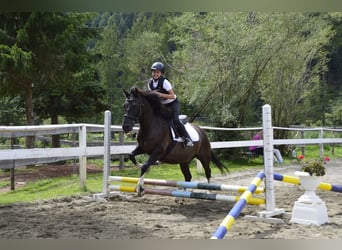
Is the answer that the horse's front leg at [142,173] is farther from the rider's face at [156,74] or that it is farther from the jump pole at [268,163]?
the jump pole at [268,163]

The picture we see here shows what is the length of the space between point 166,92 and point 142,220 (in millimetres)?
1147

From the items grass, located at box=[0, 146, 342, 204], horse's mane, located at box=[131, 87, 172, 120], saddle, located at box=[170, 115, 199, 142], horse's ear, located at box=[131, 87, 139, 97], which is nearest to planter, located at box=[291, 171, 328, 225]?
saddle, located at box=[170, 115, 199, 142]

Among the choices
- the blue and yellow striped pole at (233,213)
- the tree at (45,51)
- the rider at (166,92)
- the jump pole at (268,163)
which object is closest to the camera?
the blue and yellow striped pole at (233,213)

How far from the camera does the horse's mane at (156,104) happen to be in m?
3.33

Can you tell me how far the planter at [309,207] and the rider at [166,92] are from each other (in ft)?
3.72

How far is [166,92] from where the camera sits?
3420 mm

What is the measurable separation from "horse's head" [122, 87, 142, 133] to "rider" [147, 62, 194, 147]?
8.2 inches

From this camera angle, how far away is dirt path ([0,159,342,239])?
→ 7.76 feet

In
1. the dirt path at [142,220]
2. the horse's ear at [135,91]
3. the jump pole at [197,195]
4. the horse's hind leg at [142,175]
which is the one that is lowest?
the dirt path at [142,220]

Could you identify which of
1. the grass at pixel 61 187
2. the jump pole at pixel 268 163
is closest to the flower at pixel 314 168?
the jump pole at pixel 268 163

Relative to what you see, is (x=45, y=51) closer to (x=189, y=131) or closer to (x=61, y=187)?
(x=61, y=187)

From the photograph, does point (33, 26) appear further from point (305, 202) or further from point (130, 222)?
point (305, 202)

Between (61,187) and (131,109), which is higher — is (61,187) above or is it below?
below

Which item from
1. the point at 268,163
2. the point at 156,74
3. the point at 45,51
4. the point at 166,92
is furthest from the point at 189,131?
the point at 45,51
